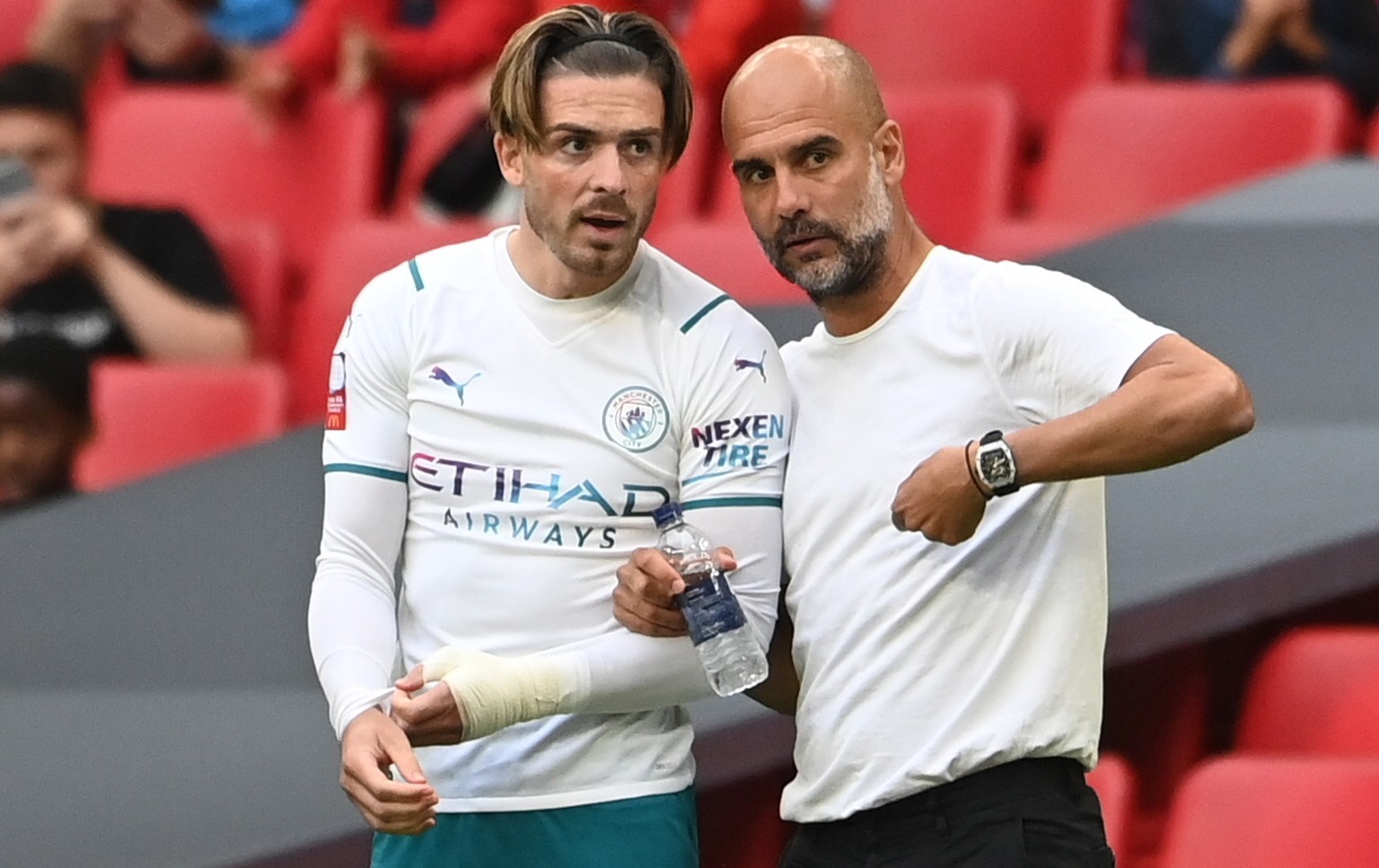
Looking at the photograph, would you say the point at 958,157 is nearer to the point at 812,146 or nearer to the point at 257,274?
the point at 257,274

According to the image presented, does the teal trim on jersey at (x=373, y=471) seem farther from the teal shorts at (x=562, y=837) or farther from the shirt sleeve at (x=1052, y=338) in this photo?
the shirt sleeve at (x=1052, y=338)

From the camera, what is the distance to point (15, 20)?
6664 millimetres

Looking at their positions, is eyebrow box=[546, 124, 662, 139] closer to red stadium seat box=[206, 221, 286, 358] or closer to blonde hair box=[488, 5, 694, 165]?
blonde hair box=[488, 5, 694, 165]

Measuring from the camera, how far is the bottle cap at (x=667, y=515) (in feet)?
8.42

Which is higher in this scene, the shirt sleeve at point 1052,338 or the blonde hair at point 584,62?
the blonde hair at point 584,62

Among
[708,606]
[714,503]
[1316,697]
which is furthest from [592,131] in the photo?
[1316,697]

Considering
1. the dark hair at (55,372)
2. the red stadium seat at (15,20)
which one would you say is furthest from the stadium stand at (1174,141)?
the red stadium seat at (15,20)

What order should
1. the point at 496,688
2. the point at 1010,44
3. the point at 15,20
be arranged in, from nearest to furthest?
the point at 496,688, the point at 1010,44, the point at 15,20

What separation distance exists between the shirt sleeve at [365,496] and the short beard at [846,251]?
0.46m

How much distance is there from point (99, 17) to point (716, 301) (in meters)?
4.16

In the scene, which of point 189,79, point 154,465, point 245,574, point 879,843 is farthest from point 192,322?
point 879,843

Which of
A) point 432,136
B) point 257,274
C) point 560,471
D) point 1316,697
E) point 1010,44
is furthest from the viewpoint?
point 432,136

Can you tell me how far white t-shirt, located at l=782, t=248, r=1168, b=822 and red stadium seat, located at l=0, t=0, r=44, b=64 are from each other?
464 cm

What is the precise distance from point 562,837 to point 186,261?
2830 millimetres
